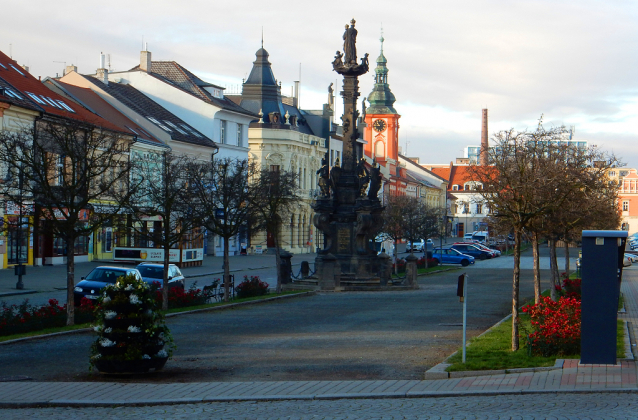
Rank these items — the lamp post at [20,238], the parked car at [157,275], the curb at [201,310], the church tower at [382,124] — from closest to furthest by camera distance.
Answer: the curb at [201,310], the lamp post at [20,238], the parked car at [157,275], the church tower at [382,124]

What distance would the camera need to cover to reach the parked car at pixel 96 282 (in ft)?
82.0

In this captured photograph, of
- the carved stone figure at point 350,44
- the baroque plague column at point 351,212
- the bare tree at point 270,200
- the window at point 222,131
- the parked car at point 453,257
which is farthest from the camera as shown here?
the window at point 222,131

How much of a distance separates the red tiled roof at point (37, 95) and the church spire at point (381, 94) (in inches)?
2853

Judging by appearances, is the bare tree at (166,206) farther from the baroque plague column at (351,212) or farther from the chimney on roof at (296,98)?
the chimney on roof at (296,98)

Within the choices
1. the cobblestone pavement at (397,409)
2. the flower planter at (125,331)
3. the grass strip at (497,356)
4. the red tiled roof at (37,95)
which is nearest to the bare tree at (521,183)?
the grass strip at (497,356)

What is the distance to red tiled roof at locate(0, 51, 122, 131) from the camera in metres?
43.6

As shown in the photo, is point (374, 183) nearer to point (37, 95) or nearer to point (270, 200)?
point (270, 200)

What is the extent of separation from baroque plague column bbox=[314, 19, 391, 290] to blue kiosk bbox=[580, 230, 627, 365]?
757 inches

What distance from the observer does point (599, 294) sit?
1257cm

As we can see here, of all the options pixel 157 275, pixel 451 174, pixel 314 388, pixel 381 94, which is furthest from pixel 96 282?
pixel 451 174

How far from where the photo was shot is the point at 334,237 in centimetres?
3266

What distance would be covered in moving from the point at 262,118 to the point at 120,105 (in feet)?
71.9

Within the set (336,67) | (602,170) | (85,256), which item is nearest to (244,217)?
(336,67)

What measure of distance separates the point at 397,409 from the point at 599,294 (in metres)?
4.09
